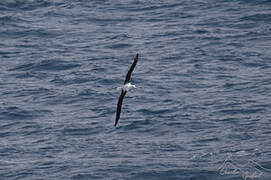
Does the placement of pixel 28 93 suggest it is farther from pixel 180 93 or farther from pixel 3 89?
pixel 180 93

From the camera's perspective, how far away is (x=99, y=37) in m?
68.2

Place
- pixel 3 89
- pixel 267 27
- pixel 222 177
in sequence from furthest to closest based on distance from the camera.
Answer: pixel 267 27 < pixel 3 89 < pixel 222 177

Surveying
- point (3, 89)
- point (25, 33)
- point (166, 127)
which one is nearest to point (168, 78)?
point (166, 127)

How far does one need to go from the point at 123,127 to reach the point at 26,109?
314 inches

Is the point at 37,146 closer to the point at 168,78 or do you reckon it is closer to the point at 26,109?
the point at 26,109

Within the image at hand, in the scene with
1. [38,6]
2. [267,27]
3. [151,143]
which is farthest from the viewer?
→ [38,6]

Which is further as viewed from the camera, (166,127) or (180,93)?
(180,93)

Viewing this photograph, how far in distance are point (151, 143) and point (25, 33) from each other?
1119 inches

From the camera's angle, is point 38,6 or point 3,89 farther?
point 38,6

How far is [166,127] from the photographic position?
4912cm

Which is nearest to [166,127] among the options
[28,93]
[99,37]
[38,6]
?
[28,93]

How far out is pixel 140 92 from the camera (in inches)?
2165

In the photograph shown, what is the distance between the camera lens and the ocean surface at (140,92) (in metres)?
44.8

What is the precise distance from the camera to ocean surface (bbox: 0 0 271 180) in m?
44.8
